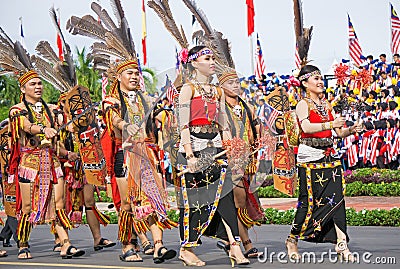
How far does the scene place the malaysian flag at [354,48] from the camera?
64.2ft

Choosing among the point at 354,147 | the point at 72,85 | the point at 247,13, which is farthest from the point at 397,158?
the point at 72,85

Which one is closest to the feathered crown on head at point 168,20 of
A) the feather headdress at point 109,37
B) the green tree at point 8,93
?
the feather headdress at point 109,37

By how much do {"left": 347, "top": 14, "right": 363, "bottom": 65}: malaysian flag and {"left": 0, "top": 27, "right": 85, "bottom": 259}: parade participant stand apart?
1125 centimetres

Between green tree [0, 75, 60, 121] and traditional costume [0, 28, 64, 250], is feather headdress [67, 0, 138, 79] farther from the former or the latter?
green tree [0, 75, 60, 121]

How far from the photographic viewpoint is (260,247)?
368 inches

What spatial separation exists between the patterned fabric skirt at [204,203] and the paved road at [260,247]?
1.16 ft

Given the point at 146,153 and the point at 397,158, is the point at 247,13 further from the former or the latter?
the point at 146,153

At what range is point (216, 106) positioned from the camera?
793 cm

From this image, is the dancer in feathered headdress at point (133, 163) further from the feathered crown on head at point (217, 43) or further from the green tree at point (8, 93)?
the green tree at point (8, 93)

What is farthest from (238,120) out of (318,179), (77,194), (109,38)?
(77,194)

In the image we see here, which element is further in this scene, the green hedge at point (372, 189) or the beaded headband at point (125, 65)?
the green hedge at point (372, 189)

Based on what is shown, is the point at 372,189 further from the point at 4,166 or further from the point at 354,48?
the point at 4,166

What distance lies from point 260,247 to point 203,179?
71.5 inches

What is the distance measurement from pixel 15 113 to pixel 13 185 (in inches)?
55.5
